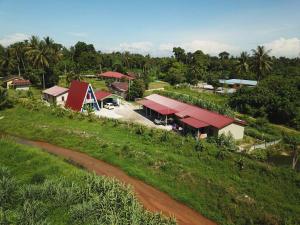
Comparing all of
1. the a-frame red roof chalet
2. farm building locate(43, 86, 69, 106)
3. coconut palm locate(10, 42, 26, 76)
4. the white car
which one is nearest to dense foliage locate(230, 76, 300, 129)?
the white car

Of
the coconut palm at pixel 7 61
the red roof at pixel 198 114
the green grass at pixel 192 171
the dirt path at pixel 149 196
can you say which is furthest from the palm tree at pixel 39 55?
the dirt path at pixel 149 196

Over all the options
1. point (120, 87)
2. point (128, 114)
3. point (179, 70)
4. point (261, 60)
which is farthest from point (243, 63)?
point (128, 114)

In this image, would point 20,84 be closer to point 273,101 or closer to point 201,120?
point 201,120

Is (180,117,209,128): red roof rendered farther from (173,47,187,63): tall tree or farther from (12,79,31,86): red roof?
(173,47,187,63): tall tree

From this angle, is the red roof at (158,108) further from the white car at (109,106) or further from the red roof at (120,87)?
the red roof at (120,87)

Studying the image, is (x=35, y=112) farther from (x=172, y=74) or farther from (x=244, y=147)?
(x=172, y=74)

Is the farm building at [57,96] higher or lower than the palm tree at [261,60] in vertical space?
lower
